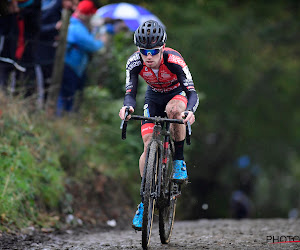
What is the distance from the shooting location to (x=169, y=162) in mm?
7254

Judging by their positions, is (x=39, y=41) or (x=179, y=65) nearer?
(x=179, y=65)

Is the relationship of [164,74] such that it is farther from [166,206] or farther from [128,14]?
[128,14]

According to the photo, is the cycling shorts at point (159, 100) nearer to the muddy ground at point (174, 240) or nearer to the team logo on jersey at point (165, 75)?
the team logo on jersey at point (165, 75)

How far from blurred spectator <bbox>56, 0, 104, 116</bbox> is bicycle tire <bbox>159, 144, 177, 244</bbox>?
14.5ft

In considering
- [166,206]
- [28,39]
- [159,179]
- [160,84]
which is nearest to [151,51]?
[160,84]

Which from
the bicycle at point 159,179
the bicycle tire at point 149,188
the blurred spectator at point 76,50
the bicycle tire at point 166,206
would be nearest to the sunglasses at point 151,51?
the bicycle at point 159,179

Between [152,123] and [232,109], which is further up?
[232,109]

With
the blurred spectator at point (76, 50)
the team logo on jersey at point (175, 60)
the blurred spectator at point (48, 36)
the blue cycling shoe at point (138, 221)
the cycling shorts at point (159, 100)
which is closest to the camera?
the blue cycling shoe at point (138, 221)

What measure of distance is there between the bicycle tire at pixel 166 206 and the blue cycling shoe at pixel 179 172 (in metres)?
0.05

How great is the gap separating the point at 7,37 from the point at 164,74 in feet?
13.1

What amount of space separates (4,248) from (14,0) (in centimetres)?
492

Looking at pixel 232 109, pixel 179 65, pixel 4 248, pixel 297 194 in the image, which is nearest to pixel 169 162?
pixel 179 65

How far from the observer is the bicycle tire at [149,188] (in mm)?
6277

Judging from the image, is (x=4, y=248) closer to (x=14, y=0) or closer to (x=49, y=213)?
(x=49, y=213)
